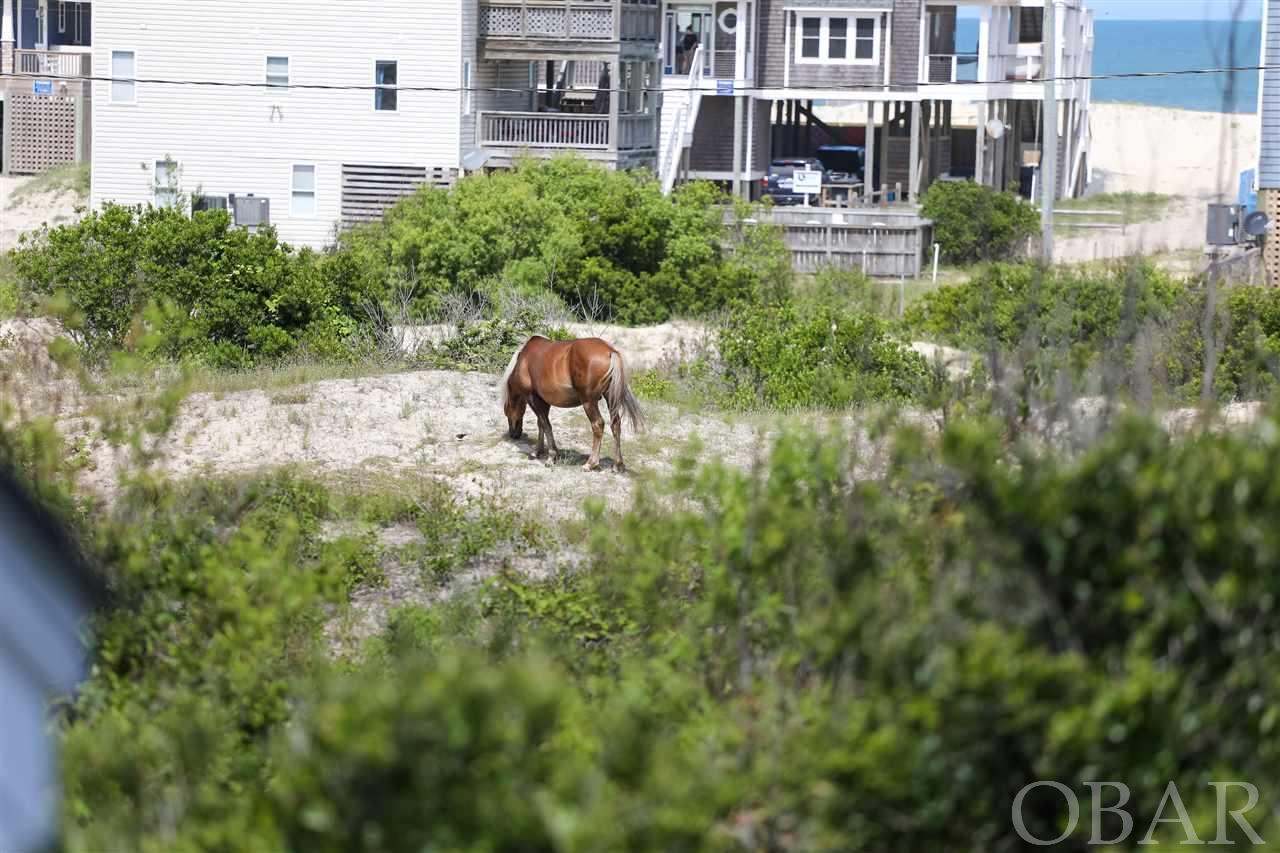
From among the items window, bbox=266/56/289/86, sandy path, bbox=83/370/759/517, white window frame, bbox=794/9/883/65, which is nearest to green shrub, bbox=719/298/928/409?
sandy path, bbox=83/370/759/517

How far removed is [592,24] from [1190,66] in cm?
11608

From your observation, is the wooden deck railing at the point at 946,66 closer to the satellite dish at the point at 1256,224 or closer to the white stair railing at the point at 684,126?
the white stair railing at the point at 684,126

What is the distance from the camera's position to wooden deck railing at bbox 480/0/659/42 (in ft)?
140

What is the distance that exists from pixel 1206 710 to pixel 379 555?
8.28m

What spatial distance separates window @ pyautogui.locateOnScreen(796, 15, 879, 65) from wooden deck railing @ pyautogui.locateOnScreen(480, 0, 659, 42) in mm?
10438

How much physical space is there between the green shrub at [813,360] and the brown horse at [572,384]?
5.25 m

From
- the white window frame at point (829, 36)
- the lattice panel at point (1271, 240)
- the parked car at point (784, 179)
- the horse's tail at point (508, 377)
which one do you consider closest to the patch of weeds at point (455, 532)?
the horse's tail at point (508, 377)

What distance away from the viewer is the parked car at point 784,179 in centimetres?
5256

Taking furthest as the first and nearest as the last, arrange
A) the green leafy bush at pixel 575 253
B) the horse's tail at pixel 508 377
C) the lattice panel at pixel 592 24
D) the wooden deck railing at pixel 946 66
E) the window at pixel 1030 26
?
1. the window at pixel 1030 26
2. the wooden deck railing at pixel 946 66
3. the lattice panel at pixel 592 24
4. the green leafy bush at pixel 575 253
5. the horse's tail at pixel 508 377

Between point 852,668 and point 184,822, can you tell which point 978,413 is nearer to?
point 852,668

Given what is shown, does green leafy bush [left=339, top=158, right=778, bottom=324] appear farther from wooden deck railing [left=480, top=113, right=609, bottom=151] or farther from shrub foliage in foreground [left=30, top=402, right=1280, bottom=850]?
shrub foliage in foreground [left=30, top=402, right=1280, bottom=850]

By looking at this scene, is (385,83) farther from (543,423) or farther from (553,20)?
(543,423)

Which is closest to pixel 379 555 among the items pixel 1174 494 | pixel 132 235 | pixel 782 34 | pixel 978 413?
pixel 978 413

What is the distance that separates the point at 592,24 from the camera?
43.0 metres
